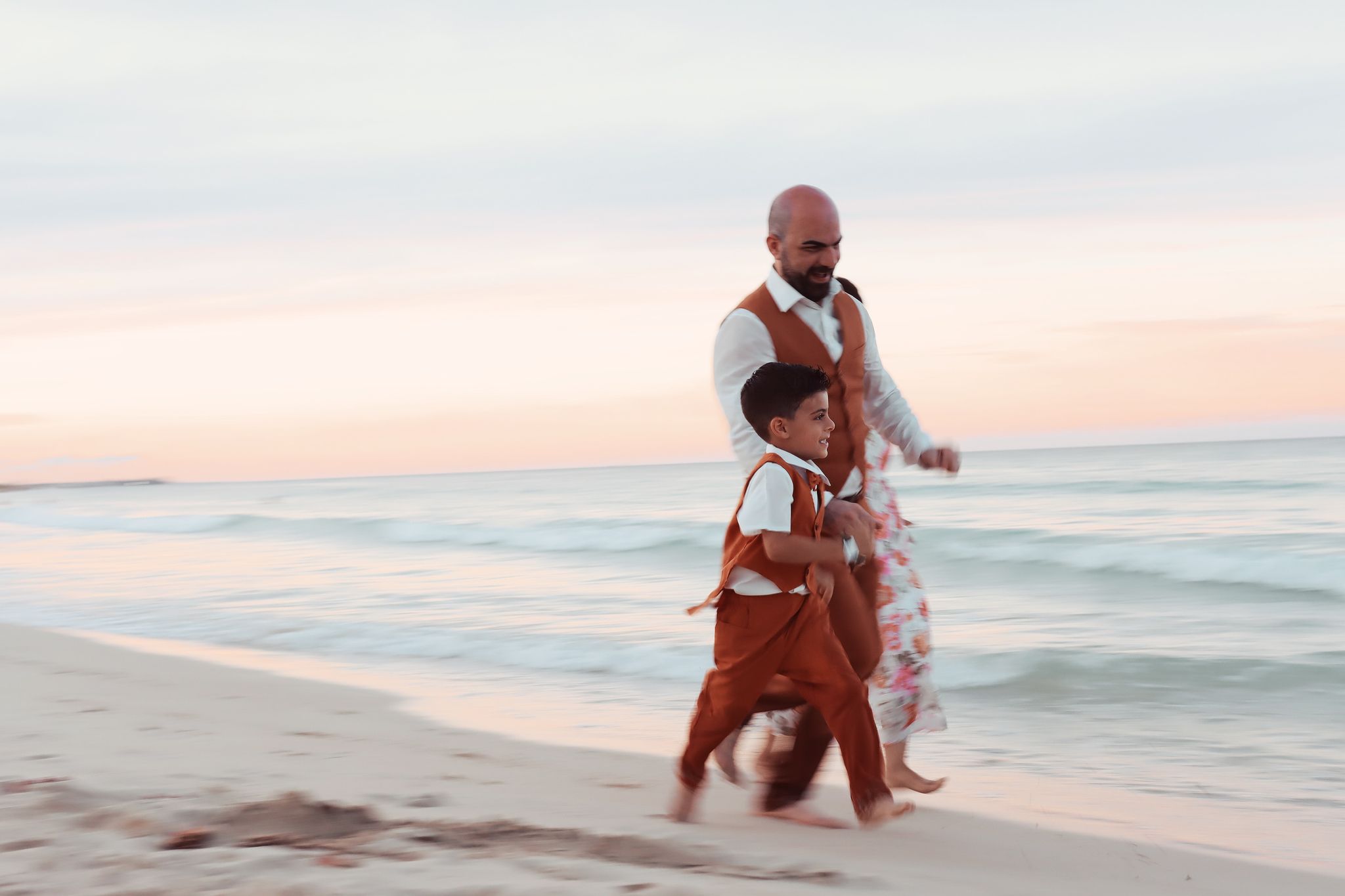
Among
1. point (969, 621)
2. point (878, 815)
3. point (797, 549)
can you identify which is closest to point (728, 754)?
point (878, 815)

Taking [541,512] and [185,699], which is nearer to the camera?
[185,699]

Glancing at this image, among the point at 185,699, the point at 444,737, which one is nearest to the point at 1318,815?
the point at 444,737

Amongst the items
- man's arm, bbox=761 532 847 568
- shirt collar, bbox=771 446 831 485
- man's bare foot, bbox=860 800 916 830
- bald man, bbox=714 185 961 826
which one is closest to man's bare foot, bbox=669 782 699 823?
bald man, bbox=714 185 961 826

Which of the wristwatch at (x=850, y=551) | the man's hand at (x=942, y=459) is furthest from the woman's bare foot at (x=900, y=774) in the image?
the man's hand at (x=942, y=459)

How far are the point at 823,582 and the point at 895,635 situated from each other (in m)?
0.53

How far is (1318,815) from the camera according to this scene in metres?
4.02

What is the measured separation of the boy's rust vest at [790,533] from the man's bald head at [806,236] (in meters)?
0.58

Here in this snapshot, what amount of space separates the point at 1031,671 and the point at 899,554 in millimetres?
3875

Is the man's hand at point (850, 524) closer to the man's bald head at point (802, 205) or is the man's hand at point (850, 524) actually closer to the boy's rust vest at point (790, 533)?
the boy's rust vest at point (790, 533)

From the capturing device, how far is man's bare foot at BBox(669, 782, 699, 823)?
3.44 m

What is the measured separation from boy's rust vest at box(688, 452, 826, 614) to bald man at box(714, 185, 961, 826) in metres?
0.14

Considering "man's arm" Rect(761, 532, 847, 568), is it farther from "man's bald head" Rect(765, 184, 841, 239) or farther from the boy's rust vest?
"man's bald head" Rect(765, 184, 841, 239)

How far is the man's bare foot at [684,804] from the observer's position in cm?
344

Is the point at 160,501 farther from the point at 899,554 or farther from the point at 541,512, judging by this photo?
the point at 899,554
